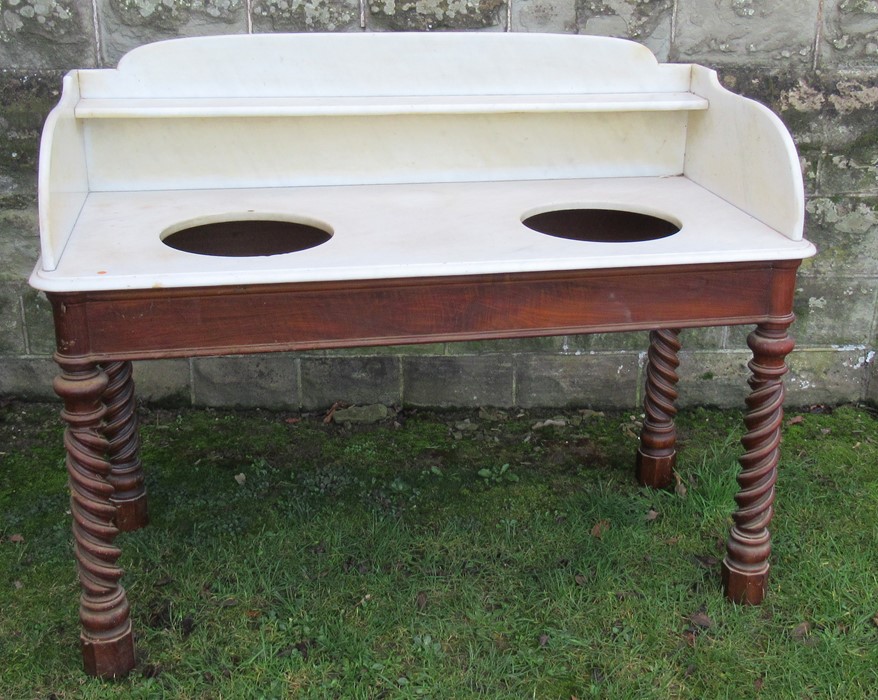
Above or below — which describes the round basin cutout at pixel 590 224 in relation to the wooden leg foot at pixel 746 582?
above

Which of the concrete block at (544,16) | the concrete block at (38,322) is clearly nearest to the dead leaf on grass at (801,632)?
the concrete block at (544,16)

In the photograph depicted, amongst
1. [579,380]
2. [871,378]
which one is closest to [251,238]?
[579,380]

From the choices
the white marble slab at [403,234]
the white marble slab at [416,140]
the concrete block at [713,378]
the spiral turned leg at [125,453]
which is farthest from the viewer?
the concrete block at [713,378]

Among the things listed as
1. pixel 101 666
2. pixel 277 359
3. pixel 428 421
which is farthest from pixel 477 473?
pixel 101 666

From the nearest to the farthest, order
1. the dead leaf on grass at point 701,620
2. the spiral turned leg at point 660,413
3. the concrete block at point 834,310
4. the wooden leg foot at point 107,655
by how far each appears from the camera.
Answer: the wooden leg foot at point 107,655
the dead leaf on grass at point 701,620
the spiral turned leg at point 660,413
the concrete block at point 834,310

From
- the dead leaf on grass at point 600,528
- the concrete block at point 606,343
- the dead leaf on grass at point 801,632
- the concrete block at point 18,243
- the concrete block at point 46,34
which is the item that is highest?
the concrete block at point 46,34

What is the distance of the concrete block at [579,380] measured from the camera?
361cm

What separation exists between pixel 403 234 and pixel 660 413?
1.23 m

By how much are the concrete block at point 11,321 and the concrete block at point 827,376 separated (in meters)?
2.92

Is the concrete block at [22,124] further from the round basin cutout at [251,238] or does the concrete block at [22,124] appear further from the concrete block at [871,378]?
the concrete block at [871,378]

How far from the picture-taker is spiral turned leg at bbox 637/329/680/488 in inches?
117

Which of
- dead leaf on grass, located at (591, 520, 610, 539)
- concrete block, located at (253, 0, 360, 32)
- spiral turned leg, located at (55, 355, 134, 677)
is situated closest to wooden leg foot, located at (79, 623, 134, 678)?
spiral turned leg, located at (55, 355, 134, 677)

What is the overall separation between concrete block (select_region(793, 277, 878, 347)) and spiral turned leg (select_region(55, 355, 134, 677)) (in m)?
2.58

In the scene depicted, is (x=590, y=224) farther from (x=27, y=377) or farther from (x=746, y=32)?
(x=27, y=377)
